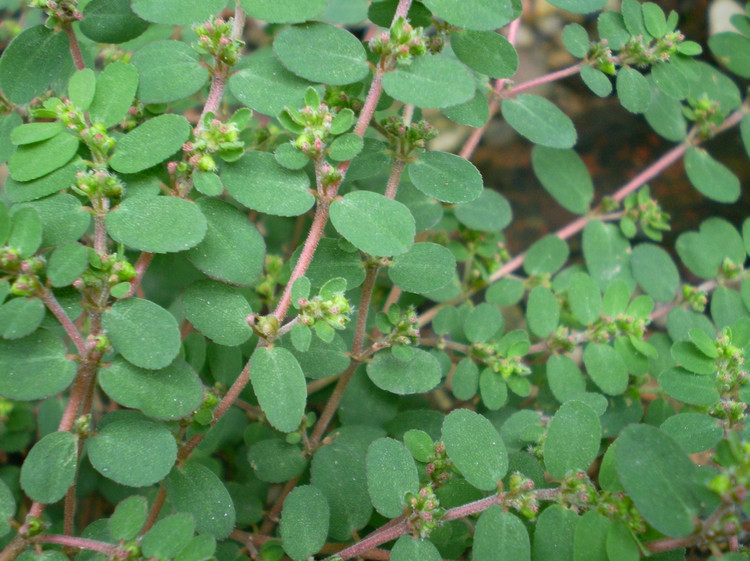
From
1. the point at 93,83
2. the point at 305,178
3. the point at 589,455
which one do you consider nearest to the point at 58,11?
the point at 93,83

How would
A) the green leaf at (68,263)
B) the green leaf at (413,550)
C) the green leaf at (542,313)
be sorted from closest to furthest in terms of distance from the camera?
the green leaf at (68,263), the green leaf at (413,550), the green leaf at (542,313)

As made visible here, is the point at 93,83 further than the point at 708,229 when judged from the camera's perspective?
No

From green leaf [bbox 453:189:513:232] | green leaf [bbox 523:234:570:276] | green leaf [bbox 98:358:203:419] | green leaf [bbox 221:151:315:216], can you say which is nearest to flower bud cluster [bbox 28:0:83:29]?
green leaf [bbox 221:151:315:216]

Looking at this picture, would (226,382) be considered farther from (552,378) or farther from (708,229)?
(708,229)

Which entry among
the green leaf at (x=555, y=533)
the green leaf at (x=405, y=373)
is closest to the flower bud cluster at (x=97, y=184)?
the green leaf at (x=405, y=373)

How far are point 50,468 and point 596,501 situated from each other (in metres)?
1.37

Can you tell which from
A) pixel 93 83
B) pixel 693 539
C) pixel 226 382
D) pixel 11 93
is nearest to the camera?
pixel 693 539

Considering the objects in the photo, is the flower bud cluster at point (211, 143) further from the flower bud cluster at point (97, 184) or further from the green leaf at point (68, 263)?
the green leaf at point (68, 263)

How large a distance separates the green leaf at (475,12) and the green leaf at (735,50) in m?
1.52

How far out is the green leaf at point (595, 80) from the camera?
2.11m

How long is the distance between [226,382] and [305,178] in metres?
0.82

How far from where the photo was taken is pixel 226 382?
209cm

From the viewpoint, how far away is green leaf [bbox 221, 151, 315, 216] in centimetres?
160

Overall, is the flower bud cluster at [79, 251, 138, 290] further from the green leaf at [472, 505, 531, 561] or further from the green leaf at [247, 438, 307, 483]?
the green leaf at [472, 505, 531, 561]
